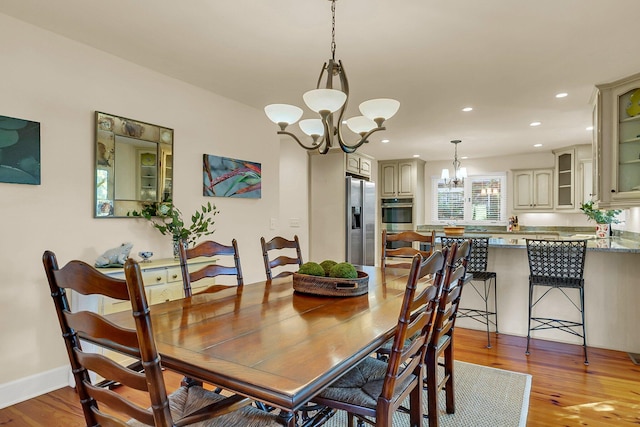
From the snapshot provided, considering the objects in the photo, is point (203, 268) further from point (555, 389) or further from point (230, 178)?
point (555, 389)

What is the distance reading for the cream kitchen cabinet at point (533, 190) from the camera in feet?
21.6

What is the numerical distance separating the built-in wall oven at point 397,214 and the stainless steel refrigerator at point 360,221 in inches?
47.5

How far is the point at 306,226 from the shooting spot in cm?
603

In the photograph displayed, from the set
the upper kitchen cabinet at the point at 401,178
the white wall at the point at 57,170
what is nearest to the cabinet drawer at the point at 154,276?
the white wall at the point at 57,170

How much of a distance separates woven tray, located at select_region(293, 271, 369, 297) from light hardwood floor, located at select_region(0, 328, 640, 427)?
129 cm

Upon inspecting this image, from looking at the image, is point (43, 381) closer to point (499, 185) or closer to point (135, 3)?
point (135, 3)

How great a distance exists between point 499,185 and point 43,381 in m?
7.36

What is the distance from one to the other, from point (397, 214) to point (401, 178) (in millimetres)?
745

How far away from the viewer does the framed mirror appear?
9.05 ft

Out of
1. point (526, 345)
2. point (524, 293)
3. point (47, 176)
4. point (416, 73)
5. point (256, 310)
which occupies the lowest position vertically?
point (526, 345)

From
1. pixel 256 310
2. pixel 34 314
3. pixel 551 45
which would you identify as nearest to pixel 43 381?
pixel 34 314

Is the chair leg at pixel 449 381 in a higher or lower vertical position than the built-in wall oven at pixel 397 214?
lower

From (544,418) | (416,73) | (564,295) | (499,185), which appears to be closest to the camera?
(544,418)

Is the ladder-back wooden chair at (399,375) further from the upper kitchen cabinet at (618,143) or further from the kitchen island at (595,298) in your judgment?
the upper kitchen cabinet at (618,143)
